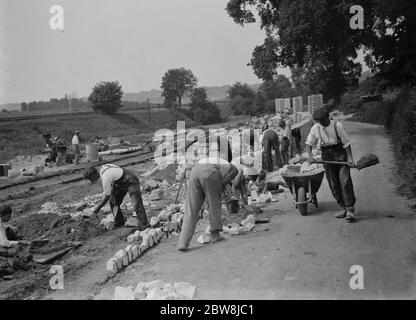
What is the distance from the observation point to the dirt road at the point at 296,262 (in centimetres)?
500

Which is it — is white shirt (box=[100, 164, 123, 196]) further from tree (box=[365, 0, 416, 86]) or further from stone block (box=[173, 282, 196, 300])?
tree (box=[365, 0, 416, 86])

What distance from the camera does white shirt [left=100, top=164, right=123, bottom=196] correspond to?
832 cm

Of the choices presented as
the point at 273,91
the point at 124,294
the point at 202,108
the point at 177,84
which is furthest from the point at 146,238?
the point at 273,91

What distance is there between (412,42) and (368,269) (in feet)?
53.0

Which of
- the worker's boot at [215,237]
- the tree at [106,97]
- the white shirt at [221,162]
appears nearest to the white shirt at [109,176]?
the white shirt at [221,162]

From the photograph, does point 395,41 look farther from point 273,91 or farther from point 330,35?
point 273,91

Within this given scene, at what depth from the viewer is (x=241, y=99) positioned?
55.8 m

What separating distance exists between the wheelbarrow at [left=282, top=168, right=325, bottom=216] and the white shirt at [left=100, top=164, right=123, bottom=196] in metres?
3.10

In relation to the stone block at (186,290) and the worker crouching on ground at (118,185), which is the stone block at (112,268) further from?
the worker crouching on ground at (118,185)

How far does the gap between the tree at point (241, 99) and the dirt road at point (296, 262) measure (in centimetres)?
4638
